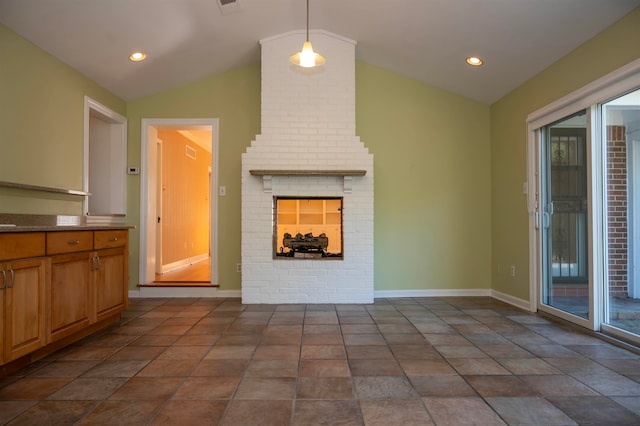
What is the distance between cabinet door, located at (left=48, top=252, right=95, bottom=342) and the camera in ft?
8.73

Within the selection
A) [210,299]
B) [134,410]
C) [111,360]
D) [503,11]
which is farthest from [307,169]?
[134,410]

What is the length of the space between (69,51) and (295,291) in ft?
10.5

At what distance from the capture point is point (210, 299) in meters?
4.67

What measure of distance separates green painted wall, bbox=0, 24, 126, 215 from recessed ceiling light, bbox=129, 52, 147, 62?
1.78ft

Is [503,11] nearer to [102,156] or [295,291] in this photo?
[295,291]

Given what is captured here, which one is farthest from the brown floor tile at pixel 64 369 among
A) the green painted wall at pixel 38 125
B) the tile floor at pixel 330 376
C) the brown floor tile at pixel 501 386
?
the brown floor tile at pixel 501 386

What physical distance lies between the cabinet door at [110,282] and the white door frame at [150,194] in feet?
4.23

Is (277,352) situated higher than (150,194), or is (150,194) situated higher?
(150,194)

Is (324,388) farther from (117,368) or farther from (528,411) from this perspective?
(117,368)

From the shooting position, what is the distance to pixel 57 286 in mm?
2693

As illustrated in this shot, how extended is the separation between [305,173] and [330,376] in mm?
2524

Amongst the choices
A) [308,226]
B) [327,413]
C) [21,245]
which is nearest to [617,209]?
[327,413]

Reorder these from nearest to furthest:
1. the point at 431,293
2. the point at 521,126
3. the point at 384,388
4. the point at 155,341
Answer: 1. the point at 384,388
2. the point at 155,341
3. the point at 521,126
4. the point at 431,293

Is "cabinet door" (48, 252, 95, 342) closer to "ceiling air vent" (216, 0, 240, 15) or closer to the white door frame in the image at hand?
the white door frame
